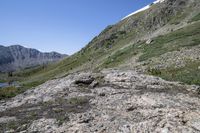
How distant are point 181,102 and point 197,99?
5.77ft

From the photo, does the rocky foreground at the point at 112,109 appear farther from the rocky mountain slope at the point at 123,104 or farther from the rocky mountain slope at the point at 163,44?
the rocky mountain slope at the point at 163,44

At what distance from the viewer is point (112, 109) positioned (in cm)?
2212

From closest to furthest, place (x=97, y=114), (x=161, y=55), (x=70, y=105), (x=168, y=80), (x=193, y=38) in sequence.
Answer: (x=97, y=114), (x=70, y=105), (x=168, y=80), (x=161, y=55), (x=193, y=38)

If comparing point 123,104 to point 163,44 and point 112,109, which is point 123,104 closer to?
point 112,109

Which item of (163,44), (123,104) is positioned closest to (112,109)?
(123,104)

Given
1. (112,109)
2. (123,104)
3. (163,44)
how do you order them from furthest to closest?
1. (163,44)
2. (123,104)
3. (112,109)

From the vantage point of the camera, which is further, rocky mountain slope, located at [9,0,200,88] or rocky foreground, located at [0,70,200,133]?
rocky mountain slope, located at [9,0,200,88]

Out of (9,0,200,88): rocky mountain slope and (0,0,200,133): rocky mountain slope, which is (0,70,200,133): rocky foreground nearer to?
(0,0,200,133): rocky mountain slope

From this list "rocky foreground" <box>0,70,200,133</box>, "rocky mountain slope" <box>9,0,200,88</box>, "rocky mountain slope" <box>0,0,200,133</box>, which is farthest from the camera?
"rocky mountain slope" <box>9,0,200,88</box>

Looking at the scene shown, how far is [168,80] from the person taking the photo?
30.2 m

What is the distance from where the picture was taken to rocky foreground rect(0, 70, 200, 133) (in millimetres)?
17703

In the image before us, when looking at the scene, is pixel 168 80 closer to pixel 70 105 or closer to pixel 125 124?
pixel 70 105

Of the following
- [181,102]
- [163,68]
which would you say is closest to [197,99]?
[181,102]

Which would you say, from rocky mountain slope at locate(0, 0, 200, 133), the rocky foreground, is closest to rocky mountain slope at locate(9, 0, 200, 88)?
rocky mountain slope at locate(0, 0, 200, 133)
